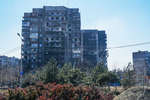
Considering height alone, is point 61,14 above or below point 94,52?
above

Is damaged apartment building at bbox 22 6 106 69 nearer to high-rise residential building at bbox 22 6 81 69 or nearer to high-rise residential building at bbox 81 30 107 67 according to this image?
A: high-rise residential building at bbox 22 6 81 69

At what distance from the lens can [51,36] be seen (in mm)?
76125

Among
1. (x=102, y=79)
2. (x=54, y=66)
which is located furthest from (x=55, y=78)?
(x=102, y=79)

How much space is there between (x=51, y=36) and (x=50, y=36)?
386 millimetres

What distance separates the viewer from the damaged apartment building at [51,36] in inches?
2936

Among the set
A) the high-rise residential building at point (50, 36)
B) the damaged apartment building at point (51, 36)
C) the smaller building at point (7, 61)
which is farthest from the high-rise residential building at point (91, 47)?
the smaller building at point (7, 61)

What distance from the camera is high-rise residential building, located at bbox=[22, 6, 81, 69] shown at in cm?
7456

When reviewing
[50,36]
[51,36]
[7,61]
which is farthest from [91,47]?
[7,61]

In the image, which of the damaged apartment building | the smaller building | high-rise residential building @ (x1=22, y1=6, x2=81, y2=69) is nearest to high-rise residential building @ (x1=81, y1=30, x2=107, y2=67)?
the damaged apartment building

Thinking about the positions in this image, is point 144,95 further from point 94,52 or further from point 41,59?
point 94,52

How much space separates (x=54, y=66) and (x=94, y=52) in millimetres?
59293

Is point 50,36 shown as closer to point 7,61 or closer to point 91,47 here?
point 91,47

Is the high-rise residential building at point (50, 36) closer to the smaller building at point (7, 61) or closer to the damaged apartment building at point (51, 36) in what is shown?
the damaged apartment building at point (51, 36)

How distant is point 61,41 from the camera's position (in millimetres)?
75688
